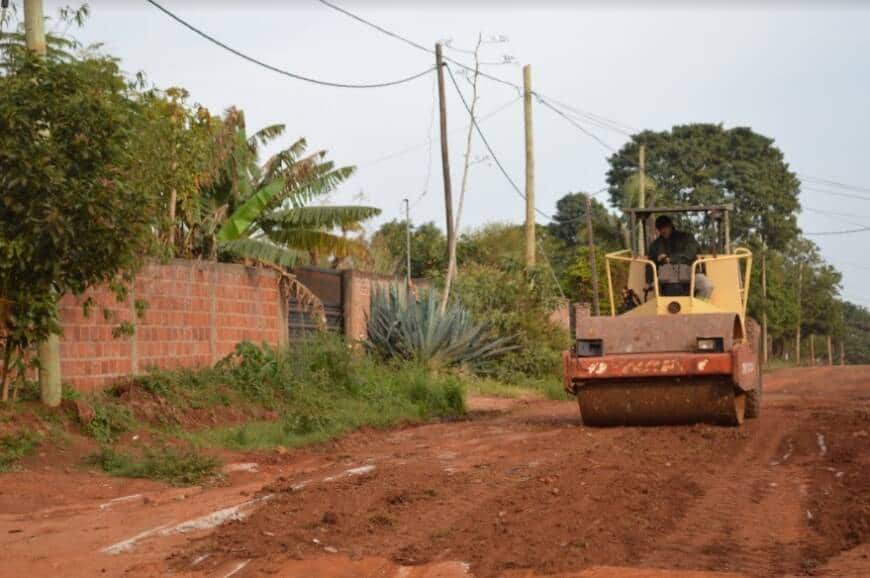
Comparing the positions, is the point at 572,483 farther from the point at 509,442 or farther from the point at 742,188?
the point at 742,188

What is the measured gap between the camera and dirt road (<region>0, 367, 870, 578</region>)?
7281 millimetres

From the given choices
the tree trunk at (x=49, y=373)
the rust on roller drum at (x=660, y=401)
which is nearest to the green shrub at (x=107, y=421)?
the tree trunk at (x=49, y=373)

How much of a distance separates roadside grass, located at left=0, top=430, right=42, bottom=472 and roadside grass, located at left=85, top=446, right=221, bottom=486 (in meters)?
0.59

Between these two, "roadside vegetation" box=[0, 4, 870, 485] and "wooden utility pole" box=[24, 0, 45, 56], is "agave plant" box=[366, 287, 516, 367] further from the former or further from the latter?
"wooden utility pole" box=[24, 0, 45, 56]

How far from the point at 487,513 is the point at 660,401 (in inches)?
236

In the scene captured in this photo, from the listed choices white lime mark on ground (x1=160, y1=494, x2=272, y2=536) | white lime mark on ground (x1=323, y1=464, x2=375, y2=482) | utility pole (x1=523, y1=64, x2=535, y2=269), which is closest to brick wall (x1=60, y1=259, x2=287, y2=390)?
white lime mark on ground (x1=323, y1=464, x2=375, y2=482)

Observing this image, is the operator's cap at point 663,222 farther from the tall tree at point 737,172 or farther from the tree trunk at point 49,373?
the tall tree at point 737,172

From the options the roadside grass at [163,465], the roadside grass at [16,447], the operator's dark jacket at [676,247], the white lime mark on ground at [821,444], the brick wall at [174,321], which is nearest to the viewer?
the roadside grass at [163,465]

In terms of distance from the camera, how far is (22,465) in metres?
12.0

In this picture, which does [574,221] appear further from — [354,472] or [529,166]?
[354,472]

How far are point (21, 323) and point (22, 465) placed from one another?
4.94 ft

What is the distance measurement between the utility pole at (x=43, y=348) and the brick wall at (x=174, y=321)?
59 cm

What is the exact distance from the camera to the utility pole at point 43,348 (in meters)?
13.3

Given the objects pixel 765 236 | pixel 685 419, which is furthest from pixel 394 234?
pixel 685 419
